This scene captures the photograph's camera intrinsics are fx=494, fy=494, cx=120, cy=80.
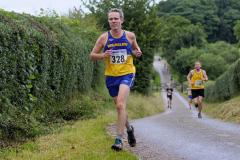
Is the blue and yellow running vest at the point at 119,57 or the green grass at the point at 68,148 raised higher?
the blue and yellow running vest at the point at 119,57

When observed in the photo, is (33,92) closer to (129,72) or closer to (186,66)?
(129,72)

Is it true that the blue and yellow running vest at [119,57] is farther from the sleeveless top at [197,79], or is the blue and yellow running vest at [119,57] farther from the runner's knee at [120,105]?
the sleeveless top at [197,79]

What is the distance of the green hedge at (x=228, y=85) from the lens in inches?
1003

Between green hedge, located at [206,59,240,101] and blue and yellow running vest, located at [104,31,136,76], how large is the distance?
17727 millimetres

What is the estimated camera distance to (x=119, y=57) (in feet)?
25.7

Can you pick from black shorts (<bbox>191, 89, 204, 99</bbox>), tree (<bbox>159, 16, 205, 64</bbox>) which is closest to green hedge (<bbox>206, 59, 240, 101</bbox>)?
black shorts (<bbox>191, 89, 204, 99</bbox>)

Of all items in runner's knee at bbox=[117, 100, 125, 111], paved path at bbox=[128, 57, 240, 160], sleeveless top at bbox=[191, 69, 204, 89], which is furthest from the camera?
sleeveless top at bbox=[191, 69, 204, 89]

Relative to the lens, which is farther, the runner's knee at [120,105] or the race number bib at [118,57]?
the race number bib at [118,57]

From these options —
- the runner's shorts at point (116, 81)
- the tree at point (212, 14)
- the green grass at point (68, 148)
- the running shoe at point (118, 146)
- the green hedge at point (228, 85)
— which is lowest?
the green hedge at point (228, 85)

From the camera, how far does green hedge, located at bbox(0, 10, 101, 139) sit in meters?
8.99

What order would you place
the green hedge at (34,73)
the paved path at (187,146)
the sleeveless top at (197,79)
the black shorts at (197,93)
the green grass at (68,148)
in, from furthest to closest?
the black shorts at (197,93)
the sleeveless top at (197,79)
the green hedge at (34,73)
the paved path at (187,146)
the green grass at (68,148)

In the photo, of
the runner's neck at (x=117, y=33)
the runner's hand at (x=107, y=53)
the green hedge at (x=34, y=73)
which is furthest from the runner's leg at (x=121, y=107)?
the green hedge at (x=34, y=73)

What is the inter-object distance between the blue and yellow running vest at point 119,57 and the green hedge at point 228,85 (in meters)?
17.7

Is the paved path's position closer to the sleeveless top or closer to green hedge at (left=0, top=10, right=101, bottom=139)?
green hedge at (left=0, top=10, right=101, bottom=139)
